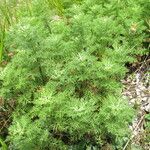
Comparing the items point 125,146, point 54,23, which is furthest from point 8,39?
point 125,146

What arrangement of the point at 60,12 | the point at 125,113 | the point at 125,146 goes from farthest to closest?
the point at 60,12, the point at 125,146, the point at 125,113

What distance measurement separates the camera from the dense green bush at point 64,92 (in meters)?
3.03

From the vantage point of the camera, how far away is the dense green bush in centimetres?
303

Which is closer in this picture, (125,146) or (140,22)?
(125,146)

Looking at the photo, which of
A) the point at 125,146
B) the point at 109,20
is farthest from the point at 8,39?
the point at 125,146

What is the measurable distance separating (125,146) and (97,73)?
2.76ft

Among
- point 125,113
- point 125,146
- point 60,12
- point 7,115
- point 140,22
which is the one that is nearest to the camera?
point 125,113

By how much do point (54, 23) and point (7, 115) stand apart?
1260 mm

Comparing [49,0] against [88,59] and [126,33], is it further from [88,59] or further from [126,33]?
[88,59]

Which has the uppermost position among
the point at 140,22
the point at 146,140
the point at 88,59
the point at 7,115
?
the point at 88,59

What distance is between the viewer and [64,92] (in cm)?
314

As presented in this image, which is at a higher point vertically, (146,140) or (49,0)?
(49,0)

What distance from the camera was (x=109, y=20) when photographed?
4082 mm

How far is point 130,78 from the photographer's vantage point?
4.51 meters
